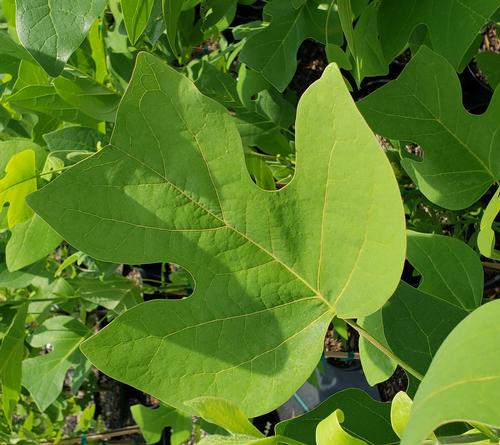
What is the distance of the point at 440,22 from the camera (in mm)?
861

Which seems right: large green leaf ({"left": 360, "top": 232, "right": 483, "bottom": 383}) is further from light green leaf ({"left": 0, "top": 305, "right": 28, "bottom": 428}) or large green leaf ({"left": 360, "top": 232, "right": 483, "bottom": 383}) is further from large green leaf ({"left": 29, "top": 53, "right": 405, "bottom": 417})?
light green leaf ({"left": 0, "top": 305, "right": 28, "bottom": 428})

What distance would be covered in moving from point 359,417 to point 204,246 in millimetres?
270

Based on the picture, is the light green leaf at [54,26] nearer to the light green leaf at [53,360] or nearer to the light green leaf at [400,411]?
the light green leaf at [400,411]

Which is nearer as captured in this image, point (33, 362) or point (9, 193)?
point (9, 193)

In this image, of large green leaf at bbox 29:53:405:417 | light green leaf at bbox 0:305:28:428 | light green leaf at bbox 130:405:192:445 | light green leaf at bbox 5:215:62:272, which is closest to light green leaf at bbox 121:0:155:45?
large green leaf at bbox 29:53:405:417

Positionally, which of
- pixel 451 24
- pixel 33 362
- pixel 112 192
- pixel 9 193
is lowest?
pixel 33 362

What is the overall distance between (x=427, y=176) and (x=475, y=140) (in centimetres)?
7

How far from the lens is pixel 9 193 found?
3.80 ft

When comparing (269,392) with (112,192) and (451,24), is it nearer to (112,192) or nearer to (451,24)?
(112,192)

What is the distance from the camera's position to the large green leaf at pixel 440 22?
0.82 m

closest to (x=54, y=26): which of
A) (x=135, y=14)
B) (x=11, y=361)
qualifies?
(x=135, y=14)

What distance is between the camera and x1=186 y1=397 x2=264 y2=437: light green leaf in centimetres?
54

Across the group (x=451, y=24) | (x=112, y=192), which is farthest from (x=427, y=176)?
(x=112, y=192)

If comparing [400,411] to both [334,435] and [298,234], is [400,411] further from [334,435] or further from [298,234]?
[298,234]
